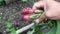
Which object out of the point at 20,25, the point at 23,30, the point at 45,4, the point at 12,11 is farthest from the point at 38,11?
the point at 12,11

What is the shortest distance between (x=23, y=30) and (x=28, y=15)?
137cm

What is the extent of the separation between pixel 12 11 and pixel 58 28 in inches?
84.7

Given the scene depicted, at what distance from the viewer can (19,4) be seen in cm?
318

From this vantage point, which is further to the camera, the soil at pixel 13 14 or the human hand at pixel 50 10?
the soil at pixel 13 14

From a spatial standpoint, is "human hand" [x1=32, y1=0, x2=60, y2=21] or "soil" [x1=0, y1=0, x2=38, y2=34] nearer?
"human hand" [x1=32, y1=0, x2=60, y2=21]

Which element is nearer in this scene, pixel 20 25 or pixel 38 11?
pixel 38 11

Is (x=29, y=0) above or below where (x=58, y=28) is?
above

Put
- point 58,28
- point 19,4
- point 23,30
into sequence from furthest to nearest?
point 19,4
point 23,30
point 58,28

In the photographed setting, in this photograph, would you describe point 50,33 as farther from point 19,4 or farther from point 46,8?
point 19,4

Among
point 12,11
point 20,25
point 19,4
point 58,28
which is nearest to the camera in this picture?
point 58,28

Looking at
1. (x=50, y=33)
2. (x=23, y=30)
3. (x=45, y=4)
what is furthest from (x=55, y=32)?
(x=23, y=30)

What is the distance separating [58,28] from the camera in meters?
0.86

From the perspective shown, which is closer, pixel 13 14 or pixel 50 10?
pixel 50 10

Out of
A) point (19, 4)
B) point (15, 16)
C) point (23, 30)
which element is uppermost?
point (19, 4)
